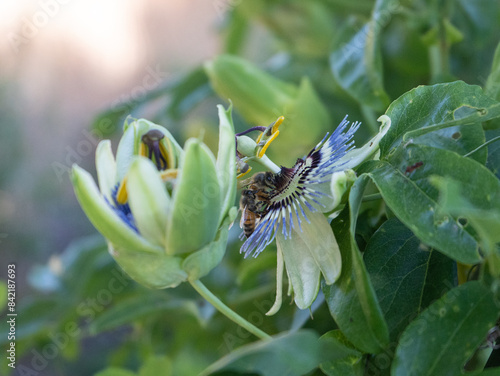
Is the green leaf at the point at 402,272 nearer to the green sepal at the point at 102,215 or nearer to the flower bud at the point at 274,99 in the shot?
the green sepal at the point at 102,215

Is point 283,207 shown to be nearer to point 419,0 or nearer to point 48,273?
point 419,0

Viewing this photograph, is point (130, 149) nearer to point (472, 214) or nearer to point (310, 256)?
point (310, 256)

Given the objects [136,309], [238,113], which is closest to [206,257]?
[136,309]

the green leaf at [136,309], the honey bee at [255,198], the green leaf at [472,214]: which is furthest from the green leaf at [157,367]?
the green leaf at [472,214]

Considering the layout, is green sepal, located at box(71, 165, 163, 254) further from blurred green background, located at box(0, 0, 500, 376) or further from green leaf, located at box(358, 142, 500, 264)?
green leaf, located at box(358, 142, 500, 264)

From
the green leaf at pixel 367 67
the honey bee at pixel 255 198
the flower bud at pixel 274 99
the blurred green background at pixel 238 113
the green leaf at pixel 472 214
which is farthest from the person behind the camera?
the flower bud at pixel 274 99

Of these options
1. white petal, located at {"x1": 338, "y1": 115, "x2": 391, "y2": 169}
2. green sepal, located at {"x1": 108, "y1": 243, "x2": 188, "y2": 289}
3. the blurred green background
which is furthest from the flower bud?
green sepal, located at {"x1": 108, "y1": 243, "x2": 188, "y2": 289}

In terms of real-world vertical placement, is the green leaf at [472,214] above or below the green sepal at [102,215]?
below
